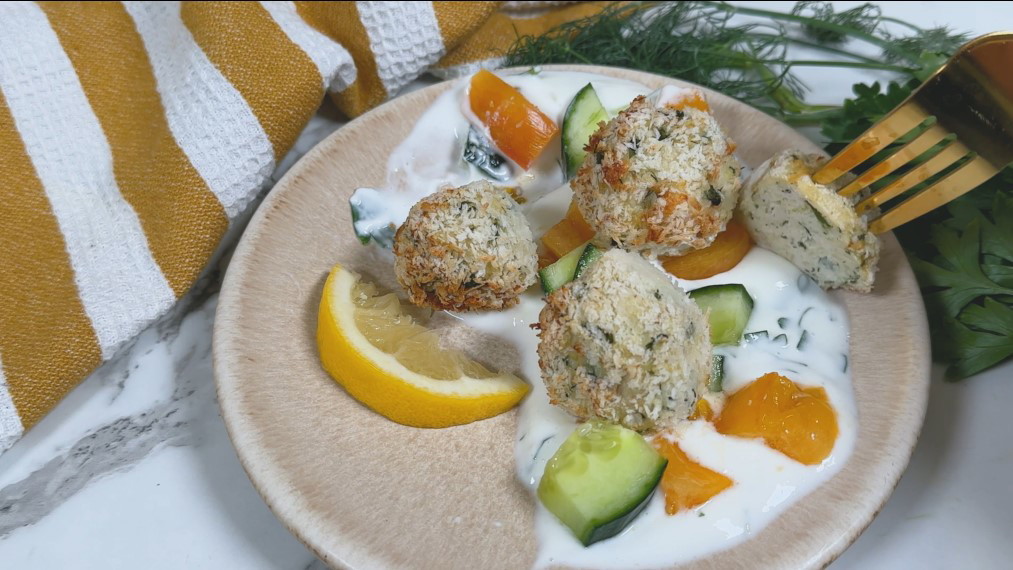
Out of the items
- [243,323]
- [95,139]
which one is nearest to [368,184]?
[243,323]

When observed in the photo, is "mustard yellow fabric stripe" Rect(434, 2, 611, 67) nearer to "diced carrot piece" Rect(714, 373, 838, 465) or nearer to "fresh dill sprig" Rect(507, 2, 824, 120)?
"fresh dill sprig" Rect(507, 2, 824, 120)

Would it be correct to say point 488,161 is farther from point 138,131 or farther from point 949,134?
point 949,134

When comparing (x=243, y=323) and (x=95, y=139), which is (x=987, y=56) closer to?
(x=243, y=323)

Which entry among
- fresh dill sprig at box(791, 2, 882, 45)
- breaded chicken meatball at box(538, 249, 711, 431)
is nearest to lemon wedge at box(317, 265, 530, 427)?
breaded chicken meatball at box(538, 249, 711, 431)

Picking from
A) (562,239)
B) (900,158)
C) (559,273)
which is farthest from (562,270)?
(900,158)

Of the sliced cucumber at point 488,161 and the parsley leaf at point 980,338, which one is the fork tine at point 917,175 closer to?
the parsley leaf at point 980,338

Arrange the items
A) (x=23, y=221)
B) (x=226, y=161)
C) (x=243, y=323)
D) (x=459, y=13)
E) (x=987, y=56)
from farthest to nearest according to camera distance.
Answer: (x=459, y=13) < (x=226, y=161) < (x=23, y=221) < (x=243, y=323) < (x=987, y=56)
